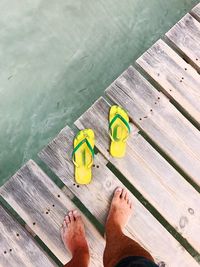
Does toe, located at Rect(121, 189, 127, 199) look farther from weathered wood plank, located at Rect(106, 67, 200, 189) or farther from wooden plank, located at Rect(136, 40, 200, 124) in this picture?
wooden plank, located at Rect(136, 40, 200, 124)

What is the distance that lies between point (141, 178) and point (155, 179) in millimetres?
88

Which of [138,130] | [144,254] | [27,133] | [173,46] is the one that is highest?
[27,133]

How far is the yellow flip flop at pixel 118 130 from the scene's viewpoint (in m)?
2.44

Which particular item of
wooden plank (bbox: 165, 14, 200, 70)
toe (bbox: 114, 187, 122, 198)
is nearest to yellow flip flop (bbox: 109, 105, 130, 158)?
toe (bbox: 114, 187, 122, 198)

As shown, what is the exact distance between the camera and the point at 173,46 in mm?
2713

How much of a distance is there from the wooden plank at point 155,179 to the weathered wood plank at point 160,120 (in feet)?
0.25

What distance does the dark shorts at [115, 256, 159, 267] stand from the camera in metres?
1.89

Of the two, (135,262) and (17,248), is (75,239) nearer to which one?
(17,248)

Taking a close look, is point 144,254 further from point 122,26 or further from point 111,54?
point 122,26

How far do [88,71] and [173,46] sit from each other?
2.03 feet

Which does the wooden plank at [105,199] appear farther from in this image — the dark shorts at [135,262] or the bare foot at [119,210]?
the dark shorts at [135,262]

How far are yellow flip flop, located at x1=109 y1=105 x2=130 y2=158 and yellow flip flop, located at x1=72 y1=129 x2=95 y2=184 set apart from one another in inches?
5.3

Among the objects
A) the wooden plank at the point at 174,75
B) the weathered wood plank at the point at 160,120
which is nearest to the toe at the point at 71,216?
the weathered wood plank at the point at 160,120

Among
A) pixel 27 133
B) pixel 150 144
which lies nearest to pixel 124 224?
pixel 150 144
